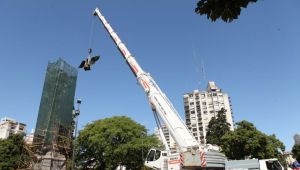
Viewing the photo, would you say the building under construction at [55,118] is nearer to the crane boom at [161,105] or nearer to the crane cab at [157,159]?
the crane boom at [161,105]

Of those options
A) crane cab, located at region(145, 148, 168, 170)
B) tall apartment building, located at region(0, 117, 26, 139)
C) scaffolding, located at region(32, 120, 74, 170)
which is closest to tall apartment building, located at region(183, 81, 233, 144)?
scaffolding, located at region(32, 120, 74, 170)

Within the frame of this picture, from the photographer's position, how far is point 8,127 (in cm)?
14512

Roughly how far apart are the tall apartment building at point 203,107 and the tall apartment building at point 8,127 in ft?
299

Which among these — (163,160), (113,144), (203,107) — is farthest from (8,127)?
(163,160)

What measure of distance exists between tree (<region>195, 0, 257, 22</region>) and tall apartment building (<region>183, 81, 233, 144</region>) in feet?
405

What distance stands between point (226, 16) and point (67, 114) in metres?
44.6

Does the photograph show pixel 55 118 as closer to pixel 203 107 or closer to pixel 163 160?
pixel 163 160

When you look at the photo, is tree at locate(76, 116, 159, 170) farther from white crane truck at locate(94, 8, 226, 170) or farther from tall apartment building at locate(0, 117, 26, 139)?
tall apartment building at locate(0, 117, 26, 139)

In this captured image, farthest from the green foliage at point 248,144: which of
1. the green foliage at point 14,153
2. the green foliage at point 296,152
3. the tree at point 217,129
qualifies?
the green foliage at point 14,153

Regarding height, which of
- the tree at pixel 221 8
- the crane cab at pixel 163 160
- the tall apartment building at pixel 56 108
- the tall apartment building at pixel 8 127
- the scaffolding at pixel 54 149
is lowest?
the crane cab at pixel 163 160

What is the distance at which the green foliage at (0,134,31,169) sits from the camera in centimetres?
3959

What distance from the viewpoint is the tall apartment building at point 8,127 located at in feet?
468

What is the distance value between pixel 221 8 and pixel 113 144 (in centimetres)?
4010

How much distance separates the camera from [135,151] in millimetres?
40781
